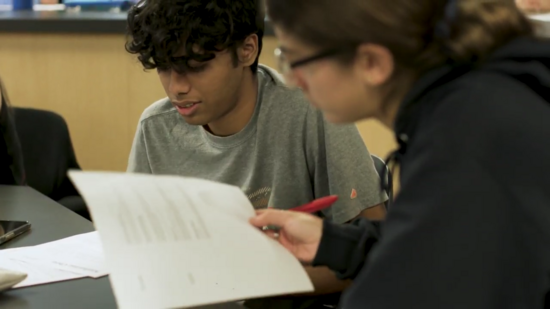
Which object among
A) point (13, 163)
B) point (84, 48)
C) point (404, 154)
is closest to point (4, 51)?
point (84, 48)

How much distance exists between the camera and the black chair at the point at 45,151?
2.43m

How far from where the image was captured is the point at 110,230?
893mm

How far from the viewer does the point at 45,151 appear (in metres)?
2.45

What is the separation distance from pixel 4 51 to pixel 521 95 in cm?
282

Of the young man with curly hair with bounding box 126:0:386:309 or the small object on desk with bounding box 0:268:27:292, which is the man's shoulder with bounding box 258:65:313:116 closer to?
the young man with curly hair with bounding box 126:0:386:309

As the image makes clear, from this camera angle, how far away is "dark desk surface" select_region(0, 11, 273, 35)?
2.96m

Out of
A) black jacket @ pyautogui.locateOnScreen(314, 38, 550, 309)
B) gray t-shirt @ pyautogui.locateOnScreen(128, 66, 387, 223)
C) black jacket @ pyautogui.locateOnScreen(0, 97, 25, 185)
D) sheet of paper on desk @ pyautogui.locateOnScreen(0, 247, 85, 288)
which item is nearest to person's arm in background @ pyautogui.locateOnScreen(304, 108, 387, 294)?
gray t-shirt @ pyautogui.locateOnScreen(128, 66, 387, 223)

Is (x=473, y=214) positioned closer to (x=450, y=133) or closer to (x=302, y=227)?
(x=450, y=133)

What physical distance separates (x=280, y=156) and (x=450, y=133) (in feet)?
2.66

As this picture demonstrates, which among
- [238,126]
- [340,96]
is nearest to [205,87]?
[238,126]

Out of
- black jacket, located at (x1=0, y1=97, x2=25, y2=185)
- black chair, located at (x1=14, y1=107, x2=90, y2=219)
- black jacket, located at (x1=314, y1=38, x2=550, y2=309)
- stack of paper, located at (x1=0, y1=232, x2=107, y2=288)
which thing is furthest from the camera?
black chair, located at (x1=14, y1=107, x2=90, y2=219)

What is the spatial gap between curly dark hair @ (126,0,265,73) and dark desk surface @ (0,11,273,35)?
1556 mm

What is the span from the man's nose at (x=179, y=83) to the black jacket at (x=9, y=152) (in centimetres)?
75

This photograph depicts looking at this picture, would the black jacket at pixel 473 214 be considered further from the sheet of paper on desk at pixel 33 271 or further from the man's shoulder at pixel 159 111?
the man's shoulder at pixel 159 111
